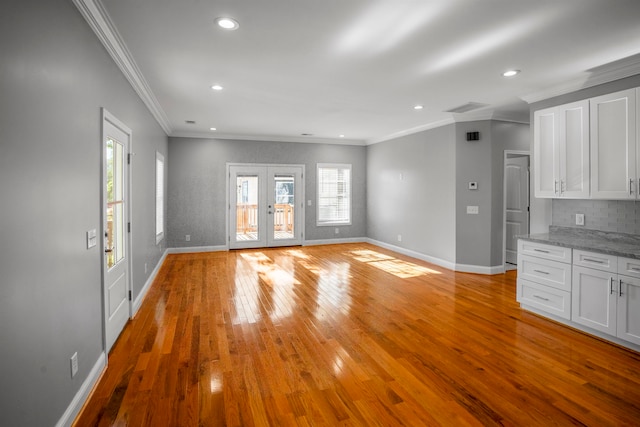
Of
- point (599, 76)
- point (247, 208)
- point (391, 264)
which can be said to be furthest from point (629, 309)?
point (247, 208)

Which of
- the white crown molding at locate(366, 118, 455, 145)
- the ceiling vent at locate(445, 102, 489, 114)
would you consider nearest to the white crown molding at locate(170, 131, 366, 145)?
the white crown molding at locate(366, 118, 455, 145)

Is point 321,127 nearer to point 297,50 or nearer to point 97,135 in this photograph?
point 297,50

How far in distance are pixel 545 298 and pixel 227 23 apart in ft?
13.7

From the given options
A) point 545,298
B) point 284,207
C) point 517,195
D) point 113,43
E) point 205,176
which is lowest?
point 545,298

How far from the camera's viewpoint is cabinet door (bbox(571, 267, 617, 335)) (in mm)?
3045

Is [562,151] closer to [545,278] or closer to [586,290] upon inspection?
[545,278]

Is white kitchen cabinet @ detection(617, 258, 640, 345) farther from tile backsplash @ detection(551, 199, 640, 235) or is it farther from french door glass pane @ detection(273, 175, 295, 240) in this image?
french door glass pane @ detection(273, 175, 295, 240)

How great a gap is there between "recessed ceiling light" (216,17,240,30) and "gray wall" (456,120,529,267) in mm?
Result: 4364

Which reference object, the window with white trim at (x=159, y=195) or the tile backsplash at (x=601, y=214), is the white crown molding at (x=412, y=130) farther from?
the window with white trim at (x=159, y=195)

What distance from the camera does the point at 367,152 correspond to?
8.88 m

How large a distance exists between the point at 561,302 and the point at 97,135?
183 inches

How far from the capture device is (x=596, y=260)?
3.17 m

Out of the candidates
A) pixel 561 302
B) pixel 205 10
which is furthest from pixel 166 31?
pixel 561 302

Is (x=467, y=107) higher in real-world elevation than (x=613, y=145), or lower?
higher
